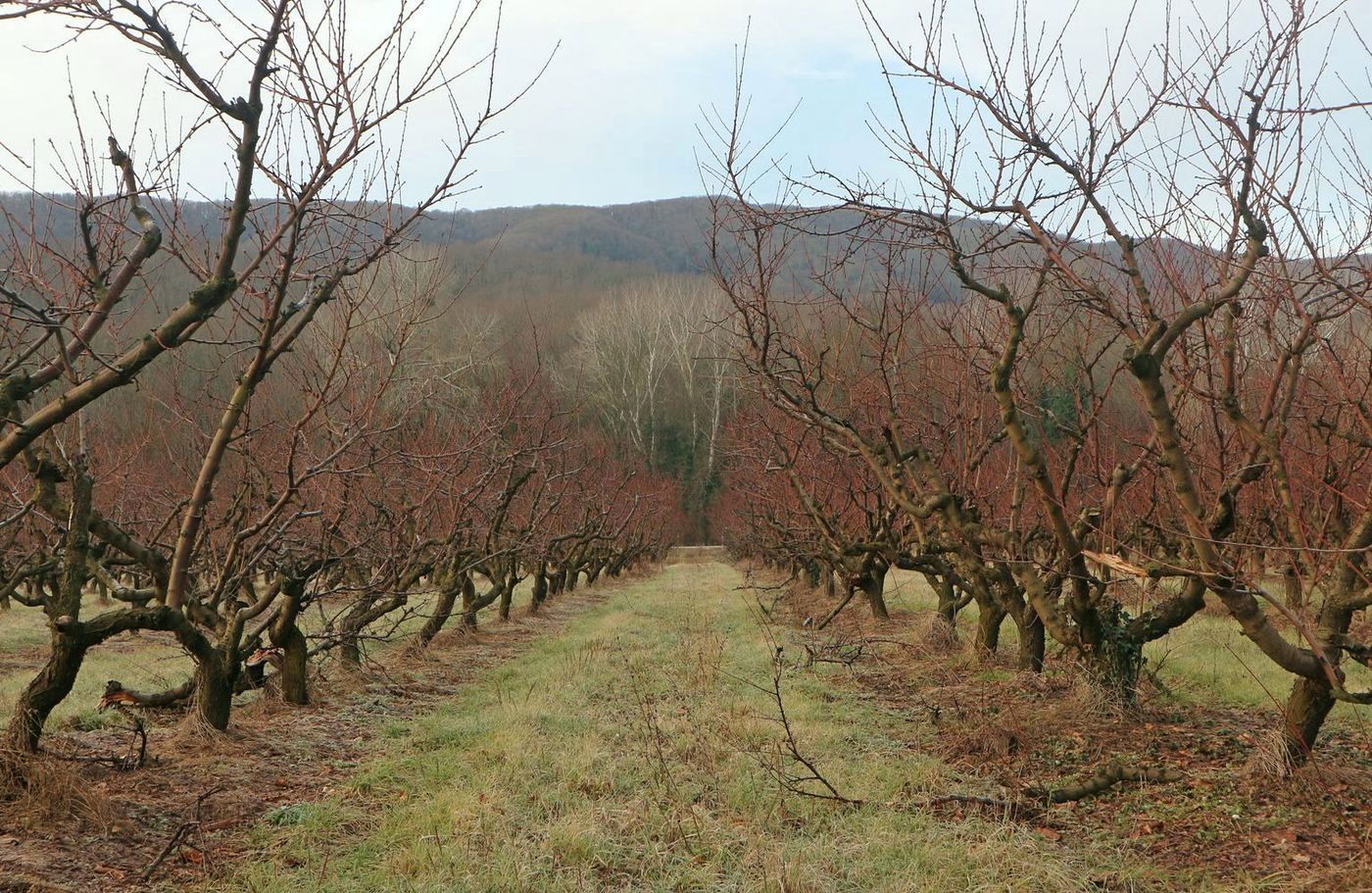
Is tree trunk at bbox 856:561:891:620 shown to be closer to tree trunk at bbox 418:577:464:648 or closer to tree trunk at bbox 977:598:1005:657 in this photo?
tree trunk at bbox 977:598:1005:657

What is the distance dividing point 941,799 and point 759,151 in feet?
13.8

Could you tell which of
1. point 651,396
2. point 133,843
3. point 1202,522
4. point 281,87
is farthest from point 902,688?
point 651,396

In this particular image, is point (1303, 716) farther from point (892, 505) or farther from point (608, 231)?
point (608, 231)

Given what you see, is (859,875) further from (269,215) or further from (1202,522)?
(269,215)

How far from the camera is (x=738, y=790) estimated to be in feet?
16.8

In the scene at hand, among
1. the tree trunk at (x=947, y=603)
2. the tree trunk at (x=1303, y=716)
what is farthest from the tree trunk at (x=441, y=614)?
the tree trunk at (x=1303, y=716)

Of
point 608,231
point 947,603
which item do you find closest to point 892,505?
point 947,603

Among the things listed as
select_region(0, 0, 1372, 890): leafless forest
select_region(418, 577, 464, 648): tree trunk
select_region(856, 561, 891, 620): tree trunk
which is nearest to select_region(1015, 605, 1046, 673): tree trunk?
Result: select_region(0, 0, 1372, 890): leafless forest

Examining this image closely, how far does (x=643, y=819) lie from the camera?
4.66 meters

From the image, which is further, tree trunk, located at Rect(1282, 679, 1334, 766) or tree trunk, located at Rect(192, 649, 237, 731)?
tree trunk, located at Rect(192, 649, 237, 731)

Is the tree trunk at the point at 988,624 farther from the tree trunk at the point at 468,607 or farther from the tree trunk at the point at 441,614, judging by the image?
the tree trunk at the point at 468,607

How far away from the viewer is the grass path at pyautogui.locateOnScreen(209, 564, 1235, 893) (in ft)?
12.8

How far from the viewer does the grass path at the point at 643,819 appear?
12.8 ft

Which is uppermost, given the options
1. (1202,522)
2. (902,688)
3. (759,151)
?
(759,151)
